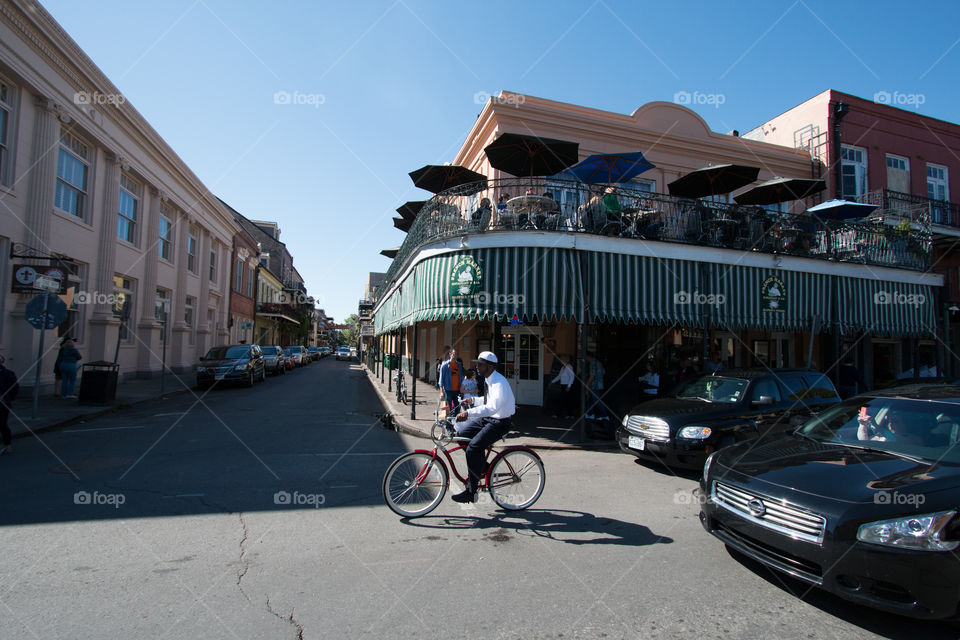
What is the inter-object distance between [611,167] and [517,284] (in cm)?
479

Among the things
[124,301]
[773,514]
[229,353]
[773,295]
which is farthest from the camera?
[229,353]

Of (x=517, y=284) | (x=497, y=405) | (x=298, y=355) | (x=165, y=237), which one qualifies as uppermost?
(x=165, y=237)

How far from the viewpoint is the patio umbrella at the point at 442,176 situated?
14078 millimetres

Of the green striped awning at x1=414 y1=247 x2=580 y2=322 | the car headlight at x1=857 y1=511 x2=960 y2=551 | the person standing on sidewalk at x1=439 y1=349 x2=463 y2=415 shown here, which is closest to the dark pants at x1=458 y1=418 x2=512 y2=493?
the car headlight at x1=857 y1=511 x2=960 y2=551

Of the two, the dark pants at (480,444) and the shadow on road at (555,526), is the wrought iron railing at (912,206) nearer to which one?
the shadow on road at (555,526)

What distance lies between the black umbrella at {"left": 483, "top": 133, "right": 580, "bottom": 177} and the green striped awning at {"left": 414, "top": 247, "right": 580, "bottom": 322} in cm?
328

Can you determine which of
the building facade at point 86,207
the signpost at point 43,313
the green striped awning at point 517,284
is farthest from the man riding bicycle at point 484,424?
the building facade at point 86,207

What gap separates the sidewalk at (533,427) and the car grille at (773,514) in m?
5.34

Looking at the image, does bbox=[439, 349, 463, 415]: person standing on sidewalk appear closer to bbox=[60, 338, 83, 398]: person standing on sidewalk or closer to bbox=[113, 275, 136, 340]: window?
bbox=[60, 338, 83, 398]: person standing on sidewalk

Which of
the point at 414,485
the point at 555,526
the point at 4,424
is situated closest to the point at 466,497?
the point at 414,485

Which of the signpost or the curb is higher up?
the signpost

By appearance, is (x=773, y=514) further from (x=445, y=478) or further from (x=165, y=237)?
(x=165, y=237)

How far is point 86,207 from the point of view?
1592 cm

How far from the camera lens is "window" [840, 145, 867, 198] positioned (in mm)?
18750
